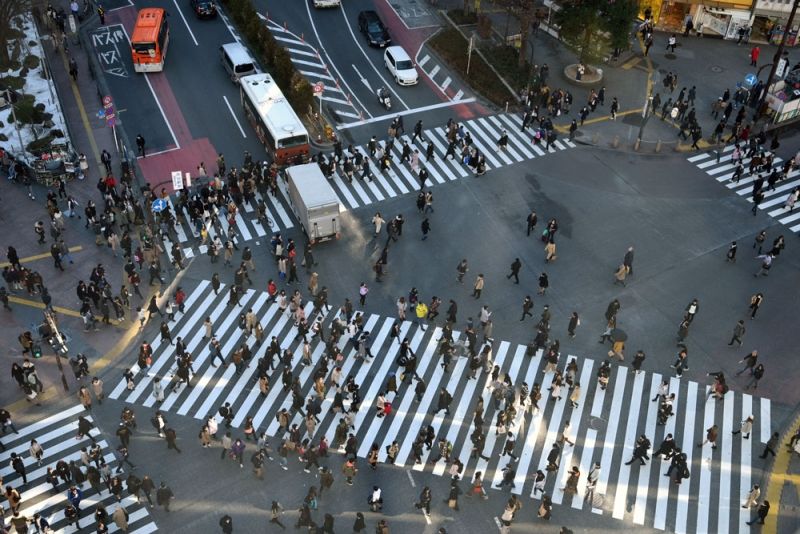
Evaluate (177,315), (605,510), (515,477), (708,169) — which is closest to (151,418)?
(177,315)

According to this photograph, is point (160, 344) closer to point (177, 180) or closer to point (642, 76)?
point (177, 180)

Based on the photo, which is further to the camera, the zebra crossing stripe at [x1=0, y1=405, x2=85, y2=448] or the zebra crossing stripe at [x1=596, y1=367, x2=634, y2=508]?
the zebra crossing stripe at [x1=0, y1=405, x2=85, y2=448]

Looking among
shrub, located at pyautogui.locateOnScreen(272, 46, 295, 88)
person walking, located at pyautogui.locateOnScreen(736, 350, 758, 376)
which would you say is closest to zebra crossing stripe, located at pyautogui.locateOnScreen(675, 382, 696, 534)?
person walking, located at pyautogui.locateOnScreen(736, 350, 758, 376)

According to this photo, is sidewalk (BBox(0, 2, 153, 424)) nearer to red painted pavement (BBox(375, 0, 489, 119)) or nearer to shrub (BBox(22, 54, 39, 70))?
shrub (BBox(22, 54, 39, 70))

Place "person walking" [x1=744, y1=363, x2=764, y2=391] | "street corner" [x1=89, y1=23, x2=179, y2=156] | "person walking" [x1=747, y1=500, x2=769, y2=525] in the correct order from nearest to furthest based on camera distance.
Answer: "person walking" [x1=747, y1=500, x2=769, y2=525]
"person walking" [x1=744, y1=363, x2=764, y2=391]
"street corner" [x1=89, y1=23, x2=179, y2=156]

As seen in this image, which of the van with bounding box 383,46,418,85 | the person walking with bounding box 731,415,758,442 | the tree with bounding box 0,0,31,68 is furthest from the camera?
the van with bounding box 383,46,418,85

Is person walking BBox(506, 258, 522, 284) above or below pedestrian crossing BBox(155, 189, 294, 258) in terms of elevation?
above

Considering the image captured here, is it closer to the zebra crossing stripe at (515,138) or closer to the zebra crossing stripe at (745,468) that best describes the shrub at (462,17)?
the zebra crossing stripe at (515,138)
